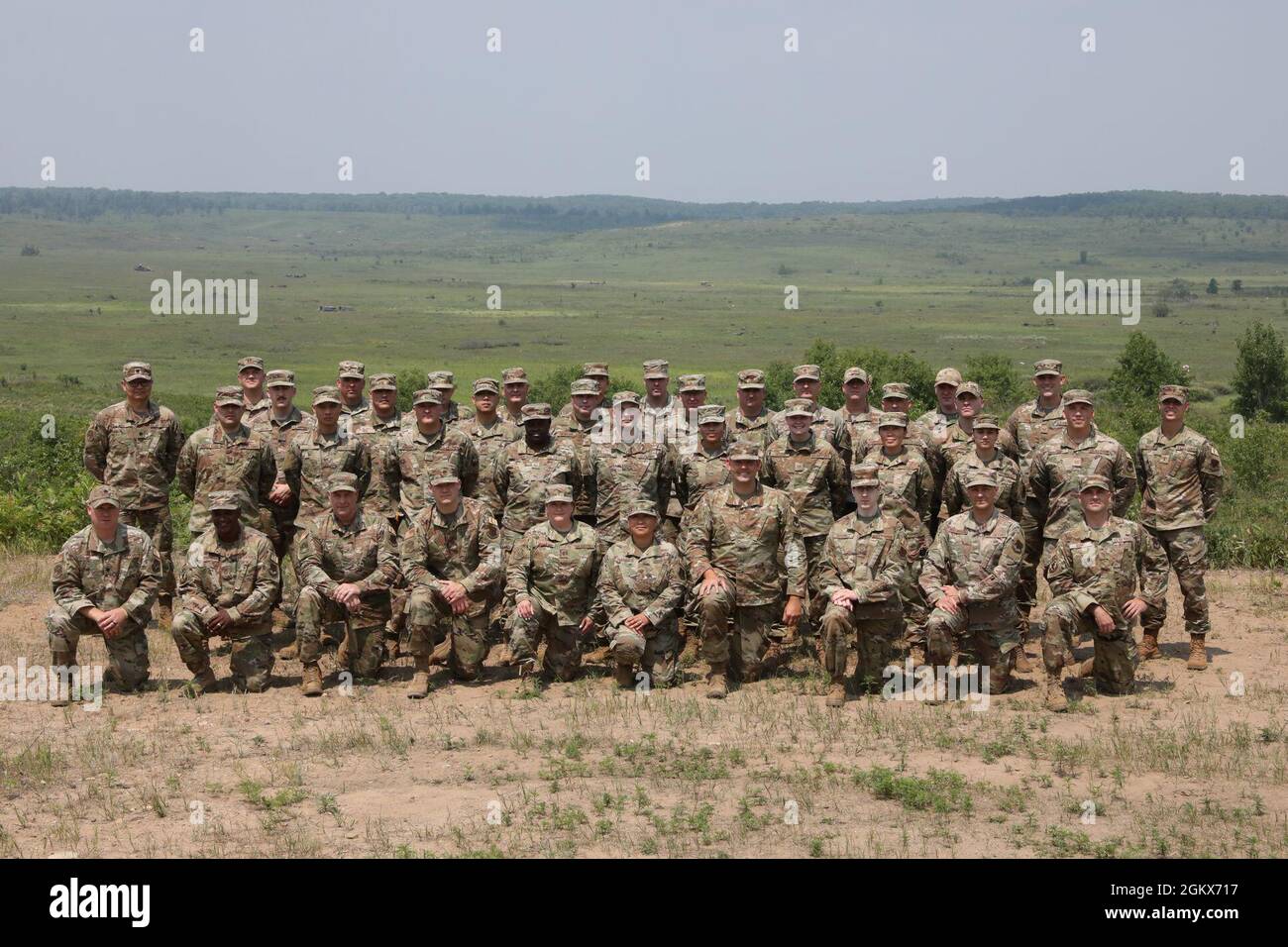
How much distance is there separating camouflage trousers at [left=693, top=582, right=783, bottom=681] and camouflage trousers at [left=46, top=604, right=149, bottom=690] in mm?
5256

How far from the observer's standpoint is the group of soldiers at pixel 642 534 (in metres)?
13.8

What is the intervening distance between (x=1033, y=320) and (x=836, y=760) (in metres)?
110

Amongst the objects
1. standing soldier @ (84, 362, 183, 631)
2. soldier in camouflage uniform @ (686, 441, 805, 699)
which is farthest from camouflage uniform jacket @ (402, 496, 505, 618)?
standing soldier @ (84, 362, 183, 631)

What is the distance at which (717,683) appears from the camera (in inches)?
544

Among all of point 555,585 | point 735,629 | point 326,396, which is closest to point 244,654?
point 326,396

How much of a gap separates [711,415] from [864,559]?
2387 millimetres

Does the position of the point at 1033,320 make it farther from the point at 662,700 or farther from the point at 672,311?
the point at 662,700

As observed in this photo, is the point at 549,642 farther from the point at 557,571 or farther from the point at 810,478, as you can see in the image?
the point at 810,478

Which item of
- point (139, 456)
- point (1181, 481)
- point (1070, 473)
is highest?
point (139, 456)
